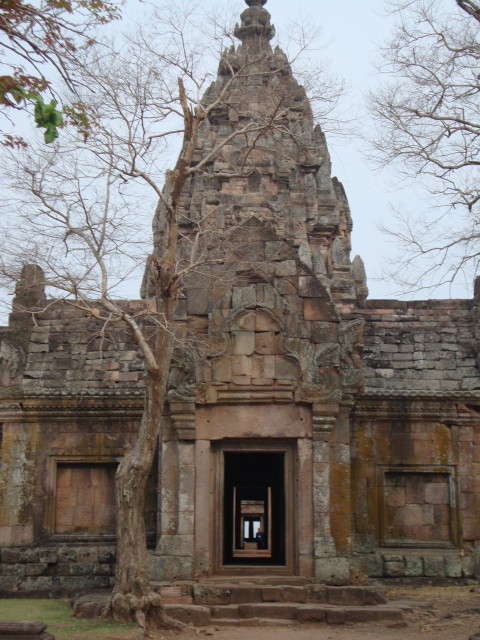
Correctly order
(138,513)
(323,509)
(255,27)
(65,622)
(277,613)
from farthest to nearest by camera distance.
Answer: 1. (255,27)
2. (323,509)
3. (277,613)
4. (138,513)
5. (65,622)

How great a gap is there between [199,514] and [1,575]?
412cm

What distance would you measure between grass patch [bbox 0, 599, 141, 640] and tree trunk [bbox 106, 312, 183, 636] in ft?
1.02

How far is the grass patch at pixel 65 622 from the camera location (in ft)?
32.0

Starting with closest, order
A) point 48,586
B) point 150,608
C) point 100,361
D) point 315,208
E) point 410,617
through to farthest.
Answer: point 150,608 < point 410,617 < point 48,586 < point 100,361 < point 315,208

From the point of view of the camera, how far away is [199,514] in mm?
12211

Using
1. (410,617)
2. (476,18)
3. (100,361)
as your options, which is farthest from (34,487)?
(476,18)

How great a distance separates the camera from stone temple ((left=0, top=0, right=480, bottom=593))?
1232 centimetres

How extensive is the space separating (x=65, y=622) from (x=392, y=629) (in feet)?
13.0

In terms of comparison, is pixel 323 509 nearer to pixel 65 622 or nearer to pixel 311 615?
pixel 311 615

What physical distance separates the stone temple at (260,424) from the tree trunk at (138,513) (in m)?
1.07

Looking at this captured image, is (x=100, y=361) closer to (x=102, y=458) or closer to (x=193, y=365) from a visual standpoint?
(x=102, y=458)

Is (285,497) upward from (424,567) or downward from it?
upward

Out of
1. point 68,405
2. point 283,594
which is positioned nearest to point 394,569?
point 283,594

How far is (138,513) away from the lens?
11086 mm
